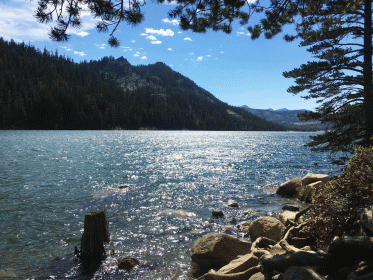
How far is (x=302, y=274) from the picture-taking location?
3.59 m

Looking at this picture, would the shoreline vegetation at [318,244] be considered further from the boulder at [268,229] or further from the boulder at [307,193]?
the boulder at [307,193]

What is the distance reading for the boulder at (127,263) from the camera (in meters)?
7.61

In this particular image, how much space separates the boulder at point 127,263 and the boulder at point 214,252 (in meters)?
1.94

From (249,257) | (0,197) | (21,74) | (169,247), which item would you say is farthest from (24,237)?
(21,74)

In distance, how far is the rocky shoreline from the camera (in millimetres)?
3764

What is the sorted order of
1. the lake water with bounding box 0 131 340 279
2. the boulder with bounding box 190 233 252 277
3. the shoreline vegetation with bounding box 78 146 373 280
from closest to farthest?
1. the shoreline vegetation with bounding box 78 146 373 280
2. the boulder with bounding box 190 233 252 277
3. the lake water with bounding box 0 131 340 279

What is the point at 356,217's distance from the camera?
16.6 ft

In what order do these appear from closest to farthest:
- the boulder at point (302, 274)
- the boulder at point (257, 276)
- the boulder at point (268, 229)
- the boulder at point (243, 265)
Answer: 1. the boulder at point (302, 274)
2. the boulder at point (257, 276)
3. the boulder at point (243, 265)
4. the boulder at point (268, 229)

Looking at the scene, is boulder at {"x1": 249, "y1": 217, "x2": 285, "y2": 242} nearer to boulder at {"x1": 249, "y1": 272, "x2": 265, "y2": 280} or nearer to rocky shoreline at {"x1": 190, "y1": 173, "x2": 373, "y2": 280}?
rocky shoreline at {"x1": 190, "y1": 173, "x2": 373, "y2": 280}

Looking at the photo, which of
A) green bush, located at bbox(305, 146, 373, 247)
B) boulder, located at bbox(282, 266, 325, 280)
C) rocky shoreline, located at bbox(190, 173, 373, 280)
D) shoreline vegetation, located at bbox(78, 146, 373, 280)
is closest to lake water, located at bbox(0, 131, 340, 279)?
rocky shoreline, located at bbox(190, 173, 373, 280)

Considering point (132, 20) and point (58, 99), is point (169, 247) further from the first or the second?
point (58, 99)

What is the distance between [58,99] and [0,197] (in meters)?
150

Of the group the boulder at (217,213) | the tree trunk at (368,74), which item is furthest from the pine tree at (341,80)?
the boulder at (217,213)

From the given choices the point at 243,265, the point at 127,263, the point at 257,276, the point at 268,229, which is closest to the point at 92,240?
the point at 127,263
